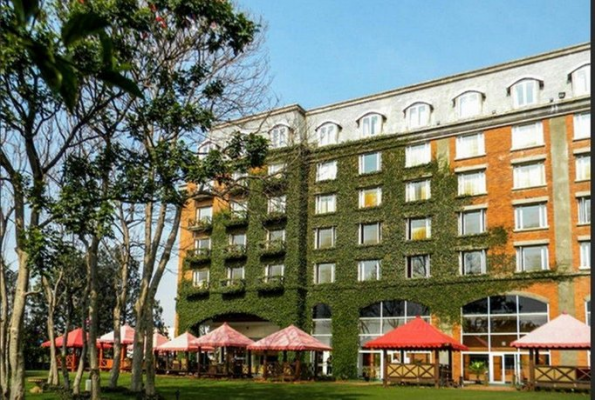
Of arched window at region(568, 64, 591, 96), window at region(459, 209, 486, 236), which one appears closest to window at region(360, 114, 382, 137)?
window at region(459, 209, 486, 236)

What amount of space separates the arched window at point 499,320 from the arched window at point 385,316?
2555mm

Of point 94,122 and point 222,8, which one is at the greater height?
point 222,8

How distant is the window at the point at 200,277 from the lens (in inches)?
1644

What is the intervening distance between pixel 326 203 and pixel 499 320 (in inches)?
470

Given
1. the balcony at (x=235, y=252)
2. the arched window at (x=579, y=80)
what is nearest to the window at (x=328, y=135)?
the balcony at (x=235, y=252)

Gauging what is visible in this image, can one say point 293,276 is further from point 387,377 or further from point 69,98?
point 69,98

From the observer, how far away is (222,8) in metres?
12.4

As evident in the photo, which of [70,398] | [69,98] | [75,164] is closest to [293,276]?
[70,398]

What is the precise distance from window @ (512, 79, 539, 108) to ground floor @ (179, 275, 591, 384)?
9.11m

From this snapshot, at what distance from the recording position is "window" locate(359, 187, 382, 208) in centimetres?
3665

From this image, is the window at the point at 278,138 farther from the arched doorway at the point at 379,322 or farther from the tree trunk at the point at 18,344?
the tree trunk at the point at 18,344

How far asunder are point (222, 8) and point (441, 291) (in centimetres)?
2415

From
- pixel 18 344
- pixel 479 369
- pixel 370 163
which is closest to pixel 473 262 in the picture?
pixel 479 369

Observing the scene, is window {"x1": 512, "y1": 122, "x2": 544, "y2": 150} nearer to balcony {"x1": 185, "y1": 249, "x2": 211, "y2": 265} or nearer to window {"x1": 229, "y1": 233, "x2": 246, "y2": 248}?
window {"x1": 229, "y1": 233, "x2": 246, "y2": 248}
